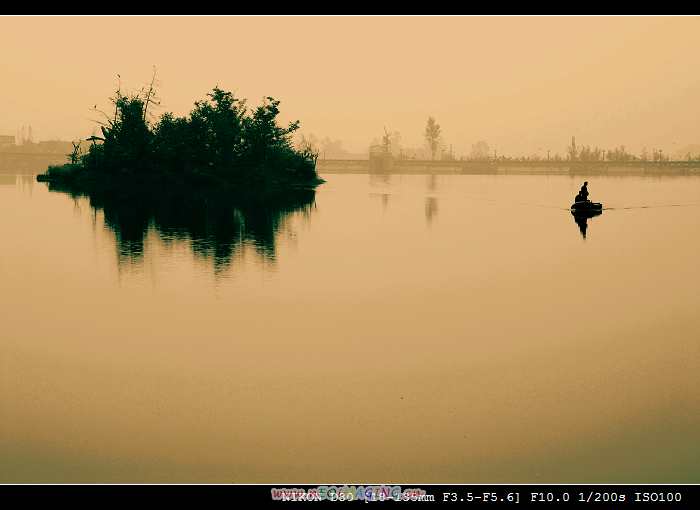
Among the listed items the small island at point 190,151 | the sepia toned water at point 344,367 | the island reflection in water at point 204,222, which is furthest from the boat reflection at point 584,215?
the small island at point 190,151

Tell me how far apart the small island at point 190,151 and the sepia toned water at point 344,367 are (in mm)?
69329

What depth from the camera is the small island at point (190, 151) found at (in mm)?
103688

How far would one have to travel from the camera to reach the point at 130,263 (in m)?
31.9

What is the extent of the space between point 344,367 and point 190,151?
91.2 meters

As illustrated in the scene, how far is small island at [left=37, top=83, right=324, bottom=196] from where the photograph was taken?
103688 millimetres

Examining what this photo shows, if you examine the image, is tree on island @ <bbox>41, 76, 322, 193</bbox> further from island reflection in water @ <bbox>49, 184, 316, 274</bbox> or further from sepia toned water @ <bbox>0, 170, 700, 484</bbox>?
sepia toned water @ <bbox>0, 170, 700, 484</bbox>

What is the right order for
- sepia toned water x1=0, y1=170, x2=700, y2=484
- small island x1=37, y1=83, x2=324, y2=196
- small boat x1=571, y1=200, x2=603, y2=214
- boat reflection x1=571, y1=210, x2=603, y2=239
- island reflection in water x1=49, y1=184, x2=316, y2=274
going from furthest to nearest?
1. small island x1=37, y1=83, x2=324, y2=196
2. small boat x1=571, y1=200, x2=603, y2=214
3. boat reflection x1=571, y1=210, x2=603, y2=239
4. island reflection in water x1=49, y1=184, x2=316, y2=274
5. sepia toned water x1=0, y1=170, x2=700, y2=484

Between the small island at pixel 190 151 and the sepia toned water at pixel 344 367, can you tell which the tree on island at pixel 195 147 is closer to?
the small island at pixel 190 151

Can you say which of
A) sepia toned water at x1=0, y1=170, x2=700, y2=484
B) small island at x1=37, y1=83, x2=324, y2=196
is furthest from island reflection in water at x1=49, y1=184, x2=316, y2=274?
small island at x1=37, y1=83, x2=324, y2=196

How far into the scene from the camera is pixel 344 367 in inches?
670

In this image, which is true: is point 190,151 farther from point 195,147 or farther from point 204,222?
point 204,222

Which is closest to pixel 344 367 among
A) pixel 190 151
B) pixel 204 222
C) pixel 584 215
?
pixel 204 222

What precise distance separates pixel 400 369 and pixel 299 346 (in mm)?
3146

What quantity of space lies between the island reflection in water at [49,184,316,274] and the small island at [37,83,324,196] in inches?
912
